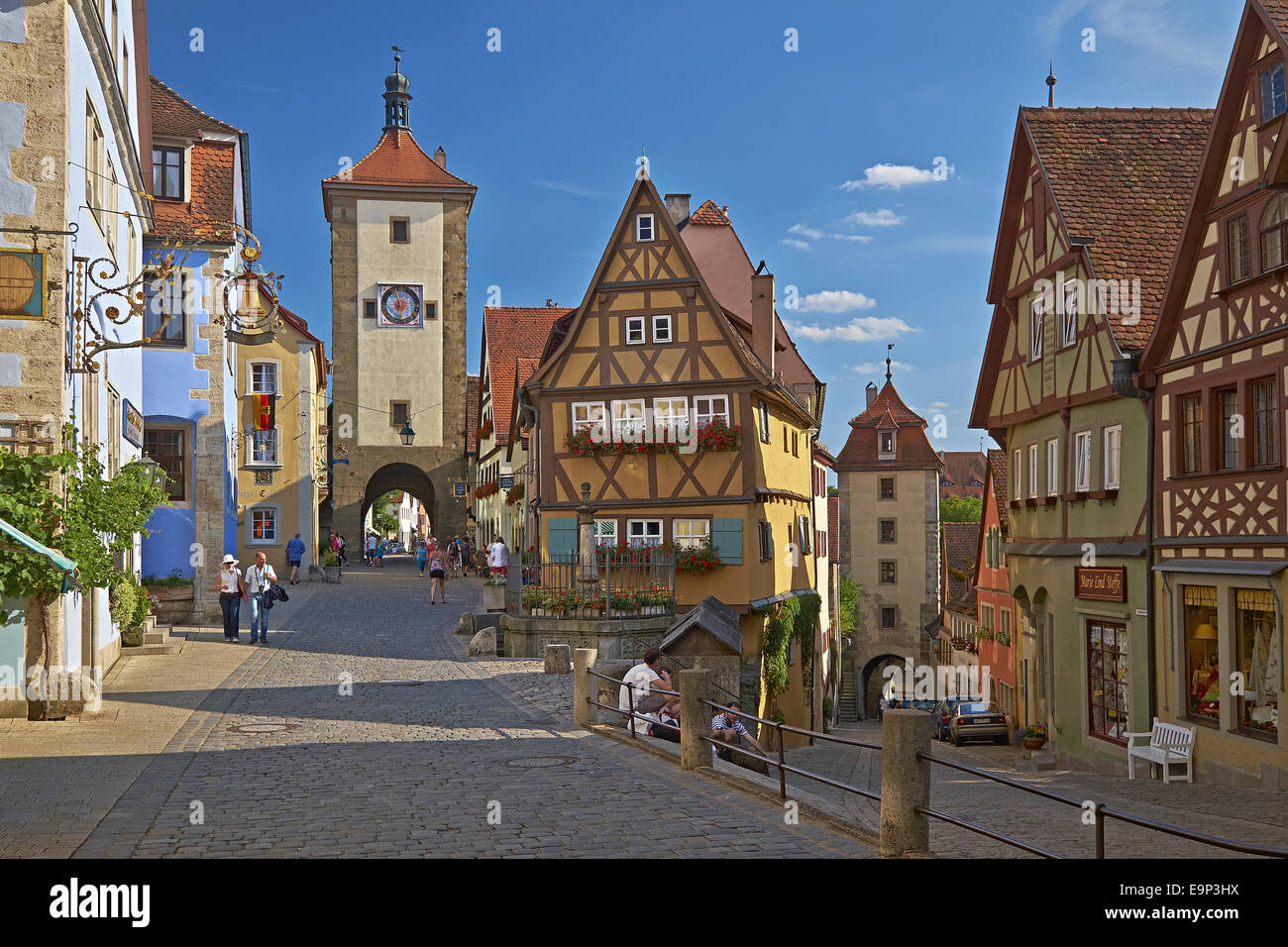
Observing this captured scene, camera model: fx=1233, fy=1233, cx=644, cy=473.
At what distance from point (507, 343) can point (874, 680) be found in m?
24.3

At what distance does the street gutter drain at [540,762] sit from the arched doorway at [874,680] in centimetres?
4641

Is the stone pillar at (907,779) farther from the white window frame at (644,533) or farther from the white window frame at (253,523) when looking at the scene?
→ the white window frame at (253,523)

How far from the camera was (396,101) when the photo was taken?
57.1 m

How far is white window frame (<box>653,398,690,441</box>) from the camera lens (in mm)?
26500

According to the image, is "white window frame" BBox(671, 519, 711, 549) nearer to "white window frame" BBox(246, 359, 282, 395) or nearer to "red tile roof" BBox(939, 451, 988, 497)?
"white window frame" BBox(246, 359, 282, 395)

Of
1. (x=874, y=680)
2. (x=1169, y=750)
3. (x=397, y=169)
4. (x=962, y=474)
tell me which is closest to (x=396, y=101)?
(x=397, y=169)

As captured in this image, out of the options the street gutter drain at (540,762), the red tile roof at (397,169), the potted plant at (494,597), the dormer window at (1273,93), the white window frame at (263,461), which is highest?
the red tile roof at (397,169)

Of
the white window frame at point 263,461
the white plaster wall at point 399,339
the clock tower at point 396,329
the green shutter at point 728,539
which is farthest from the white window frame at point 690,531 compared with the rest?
the white plaster wall at point 399,339

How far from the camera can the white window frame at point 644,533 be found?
26.5 meters

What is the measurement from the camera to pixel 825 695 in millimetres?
42844

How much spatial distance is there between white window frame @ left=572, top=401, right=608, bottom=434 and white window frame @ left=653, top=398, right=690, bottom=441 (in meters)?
1.11

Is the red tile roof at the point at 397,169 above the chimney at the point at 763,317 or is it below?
above

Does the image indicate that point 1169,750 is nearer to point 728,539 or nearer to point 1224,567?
point 1224,567

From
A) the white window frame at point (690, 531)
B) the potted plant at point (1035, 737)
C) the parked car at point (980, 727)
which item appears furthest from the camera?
the parked car at point (980, 727)
